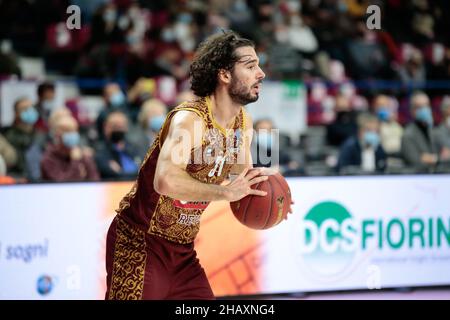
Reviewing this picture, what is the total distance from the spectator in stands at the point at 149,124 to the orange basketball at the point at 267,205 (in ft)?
15.1

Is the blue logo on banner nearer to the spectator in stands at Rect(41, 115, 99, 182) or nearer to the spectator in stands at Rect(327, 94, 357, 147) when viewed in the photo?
the spectator in stands at Rect(41, 115, 99, 182)

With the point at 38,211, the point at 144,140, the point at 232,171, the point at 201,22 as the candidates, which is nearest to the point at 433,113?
the point at 201,22

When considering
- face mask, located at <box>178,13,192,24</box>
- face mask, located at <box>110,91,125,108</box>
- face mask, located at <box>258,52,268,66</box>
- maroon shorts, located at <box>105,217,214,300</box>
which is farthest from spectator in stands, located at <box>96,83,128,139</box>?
maroon shorts, located at <box>105,217,214,300</box>

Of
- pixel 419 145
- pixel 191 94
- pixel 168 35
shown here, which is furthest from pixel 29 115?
pixel 419 145

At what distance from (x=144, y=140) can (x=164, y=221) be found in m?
4.87

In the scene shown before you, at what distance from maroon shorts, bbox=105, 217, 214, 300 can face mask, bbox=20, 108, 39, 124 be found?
194 inches

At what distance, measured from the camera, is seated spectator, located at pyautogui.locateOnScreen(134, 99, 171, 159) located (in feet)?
31.9

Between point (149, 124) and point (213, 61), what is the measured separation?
4813mm

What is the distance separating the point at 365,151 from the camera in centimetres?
1031

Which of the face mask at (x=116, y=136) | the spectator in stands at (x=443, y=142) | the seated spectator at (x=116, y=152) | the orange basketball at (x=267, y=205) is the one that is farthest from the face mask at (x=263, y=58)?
the orange basketball at (x=267, y=205)

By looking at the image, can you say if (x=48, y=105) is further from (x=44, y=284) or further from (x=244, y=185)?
(x=244, y=185)

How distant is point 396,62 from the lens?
1554 cm

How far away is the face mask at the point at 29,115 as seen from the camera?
31.5 ft
